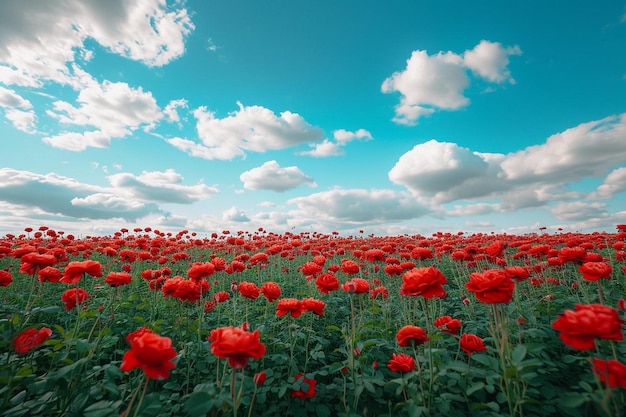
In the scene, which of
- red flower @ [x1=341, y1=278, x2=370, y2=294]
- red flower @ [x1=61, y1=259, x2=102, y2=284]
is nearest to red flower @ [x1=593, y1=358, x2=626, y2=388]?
red flower @ [x1=341, y1=278, x2=370, y2=294]

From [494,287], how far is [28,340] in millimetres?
4034

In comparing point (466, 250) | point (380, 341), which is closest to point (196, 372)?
point (380, 341)

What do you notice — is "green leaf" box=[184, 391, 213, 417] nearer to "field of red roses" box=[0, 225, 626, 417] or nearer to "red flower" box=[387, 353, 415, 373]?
"field of red roses" box=[0, 225, 626, 417]

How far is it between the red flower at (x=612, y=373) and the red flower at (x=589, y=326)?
165 mm

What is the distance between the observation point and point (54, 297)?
19.3 ft

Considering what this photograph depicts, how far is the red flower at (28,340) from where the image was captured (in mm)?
2432

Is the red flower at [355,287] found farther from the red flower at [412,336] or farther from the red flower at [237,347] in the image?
the red flower at [237,347]

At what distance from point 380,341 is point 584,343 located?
175 cm

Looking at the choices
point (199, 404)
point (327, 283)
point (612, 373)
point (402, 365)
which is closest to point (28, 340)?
point (199, 404)

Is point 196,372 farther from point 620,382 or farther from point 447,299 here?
point 447,299

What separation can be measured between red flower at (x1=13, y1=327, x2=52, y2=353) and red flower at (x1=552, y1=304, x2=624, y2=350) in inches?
159

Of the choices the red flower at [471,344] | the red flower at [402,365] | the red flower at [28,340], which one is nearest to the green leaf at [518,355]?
the red flower at [471,344]

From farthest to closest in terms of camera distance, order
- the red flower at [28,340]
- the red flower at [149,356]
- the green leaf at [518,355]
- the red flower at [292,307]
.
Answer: the red flower at [292,307] → the red flower at [28,340] → the green leaf at [518,355] → the red flower at [149,356]

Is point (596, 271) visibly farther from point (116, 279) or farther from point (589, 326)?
point (116, 279)
